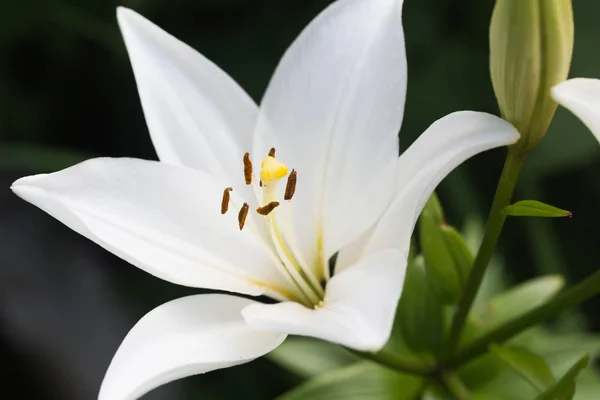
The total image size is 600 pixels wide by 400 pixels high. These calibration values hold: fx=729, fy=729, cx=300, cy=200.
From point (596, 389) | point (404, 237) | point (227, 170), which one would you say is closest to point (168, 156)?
point (227, 170)

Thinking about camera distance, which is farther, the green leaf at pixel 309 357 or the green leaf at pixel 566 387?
the green leaf at pixel 309 357

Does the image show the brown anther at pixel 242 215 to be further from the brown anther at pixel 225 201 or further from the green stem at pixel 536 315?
the green stem at pixel 536 315

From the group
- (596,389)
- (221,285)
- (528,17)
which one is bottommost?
(596,389)

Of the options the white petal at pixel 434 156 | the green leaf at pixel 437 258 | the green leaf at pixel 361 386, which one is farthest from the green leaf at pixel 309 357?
the white petal at pixel 434 156

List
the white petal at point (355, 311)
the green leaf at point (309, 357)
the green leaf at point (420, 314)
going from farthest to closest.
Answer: the green leaf at point (309, 357), the green leaf at point (420, 314), the white petal at point (355, 311)

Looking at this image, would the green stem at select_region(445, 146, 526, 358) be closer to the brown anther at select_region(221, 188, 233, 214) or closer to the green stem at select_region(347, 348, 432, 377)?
the green stem at select_region(347, 348, 432, 377)

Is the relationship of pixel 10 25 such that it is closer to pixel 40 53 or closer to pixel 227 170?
pixel 40 53

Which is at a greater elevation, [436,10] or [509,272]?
[436,10]

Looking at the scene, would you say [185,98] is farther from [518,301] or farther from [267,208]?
[518,301]
